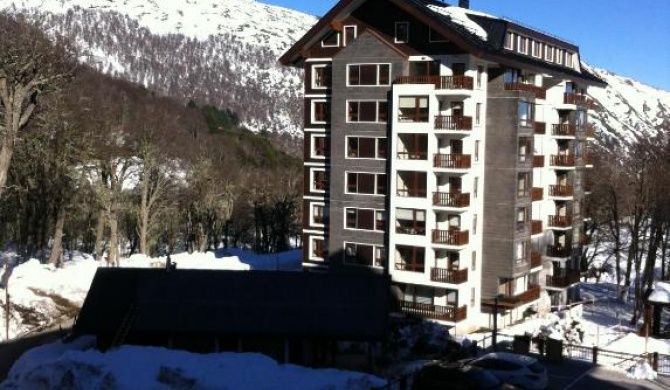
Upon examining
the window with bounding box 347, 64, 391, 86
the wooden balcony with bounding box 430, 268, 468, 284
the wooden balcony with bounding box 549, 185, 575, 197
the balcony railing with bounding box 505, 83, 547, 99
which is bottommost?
the wooden balcony with bounding box 430, 268, 468, 284

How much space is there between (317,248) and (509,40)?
16.9m

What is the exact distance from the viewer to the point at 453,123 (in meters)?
37.8

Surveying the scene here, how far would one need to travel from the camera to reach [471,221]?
38906mm

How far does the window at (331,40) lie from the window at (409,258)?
12625mm

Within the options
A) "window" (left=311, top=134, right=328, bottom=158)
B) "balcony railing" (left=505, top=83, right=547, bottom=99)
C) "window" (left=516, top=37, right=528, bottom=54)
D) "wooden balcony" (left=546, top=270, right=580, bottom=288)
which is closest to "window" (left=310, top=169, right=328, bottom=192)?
"window" (left=311, top=134, right=328, bottom=158)

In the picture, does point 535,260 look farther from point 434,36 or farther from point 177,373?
point 177,373

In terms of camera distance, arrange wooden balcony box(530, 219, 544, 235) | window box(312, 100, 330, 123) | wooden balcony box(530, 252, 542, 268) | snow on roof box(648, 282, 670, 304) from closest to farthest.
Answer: snow on roof box(648, 282, 670, 304), wooden balcony box(530, 252, 542, 268), wooden balcony box(530, 219, 544, 235), window box(312, 100, 330, 123)

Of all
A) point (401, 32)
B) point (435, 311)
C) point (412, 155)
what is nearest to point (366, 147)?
point (412, 155)

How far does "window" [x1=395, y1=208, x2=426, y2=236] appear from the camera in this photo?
38812mm

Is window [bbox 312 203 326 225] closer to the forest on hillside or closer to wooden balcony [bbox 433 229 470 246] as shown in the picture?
wooden balcony [bbox 433 229 470 246]

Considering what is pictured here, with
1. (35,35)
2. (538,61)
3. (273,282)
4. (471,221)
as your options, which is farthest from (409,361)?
(35,35)

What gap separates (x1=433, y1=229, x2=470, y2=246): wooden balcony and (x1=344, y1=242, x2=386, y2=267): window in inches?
143

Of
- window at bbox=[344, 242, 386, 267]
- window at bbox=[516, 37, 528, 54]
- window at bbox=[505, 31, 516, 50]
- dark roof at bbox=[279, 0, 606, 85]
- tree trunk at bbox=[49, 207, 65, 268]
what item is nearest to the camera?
dark roof at bbox=[279, 0, 606, 85]

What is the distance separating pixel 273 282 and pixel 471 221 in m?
15.4
